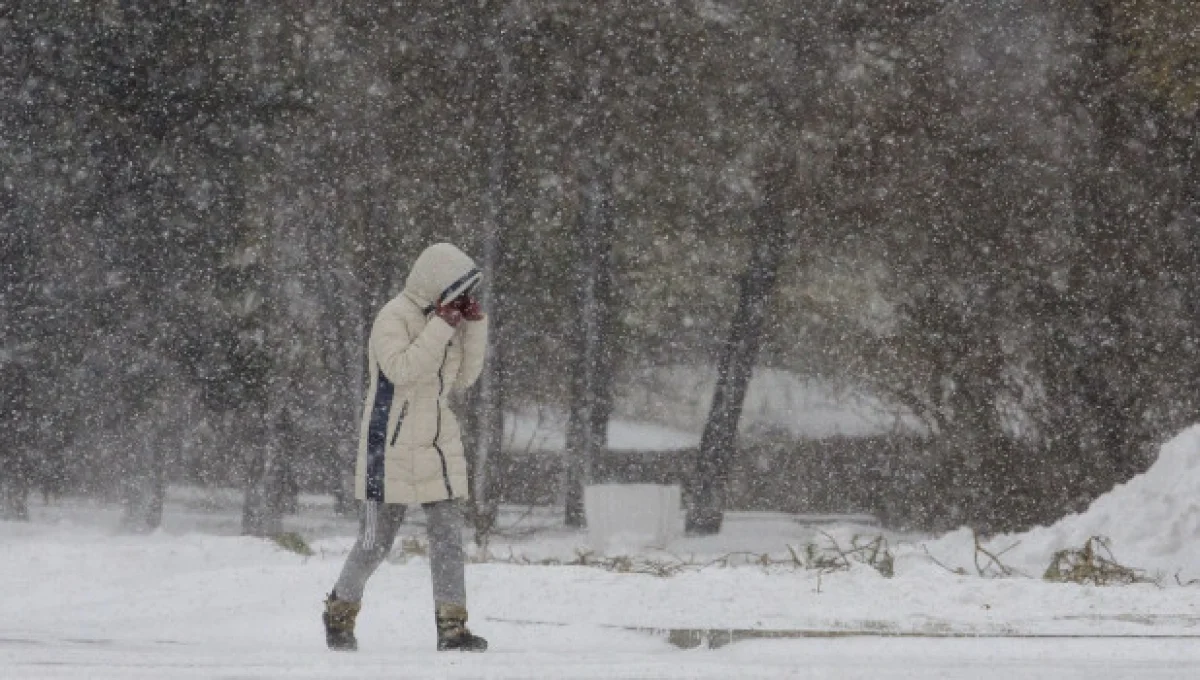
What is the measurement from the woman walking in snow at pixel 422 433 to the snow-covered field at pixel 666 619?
273mm

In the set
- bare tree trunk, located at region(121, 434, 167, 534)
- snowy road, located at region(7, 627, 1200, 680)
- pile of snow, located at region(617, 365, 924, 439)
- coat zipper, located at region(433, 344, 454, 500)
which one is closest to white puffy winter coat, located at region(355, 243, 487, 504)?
coat zipper, located at region(433, 344, 454, 500)

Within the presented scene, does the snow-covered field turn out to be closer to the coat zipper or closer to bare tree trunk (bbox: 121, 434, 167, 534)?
the coat zipper

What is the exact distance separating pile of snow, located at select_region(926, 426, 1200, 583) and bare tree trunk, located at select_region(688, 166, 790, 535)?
11.2 m

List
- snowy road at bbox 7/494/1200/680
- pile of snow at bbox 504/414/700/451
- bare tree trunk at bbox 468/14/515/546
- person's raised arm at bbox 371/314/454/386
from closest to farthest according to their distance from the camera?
snowy road at bbox 7/494/1200/680
person's raised arm at bbox 371/314/454/386
bare tree trunk at bbox 468/14/515/546
pile of snow at bbox 504/414/700/451

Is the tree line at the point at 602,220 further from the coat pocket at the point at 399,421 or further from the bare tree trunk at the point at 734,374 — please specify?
the coat pocket at the point at 399,421

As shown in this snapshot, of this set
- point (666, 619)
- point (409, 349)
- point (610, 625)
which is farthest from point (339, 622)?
point (666, 619)

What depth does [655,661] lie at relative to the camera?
707cm

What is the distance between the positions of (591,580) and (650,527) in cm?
915

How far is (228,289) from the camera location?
75.4ft

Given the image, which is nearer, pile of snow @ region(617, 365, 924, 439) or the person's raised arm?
the person's raised arm

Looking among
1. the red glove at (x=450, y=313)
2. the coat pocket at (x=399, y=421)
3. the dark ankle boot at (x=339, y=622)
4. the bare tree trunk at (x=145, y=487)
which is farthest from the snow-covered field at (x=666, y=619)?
the bare tree trunk at (x=145, y=487)

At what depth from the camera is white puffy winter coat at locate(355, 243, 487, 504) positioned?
23.6 feet

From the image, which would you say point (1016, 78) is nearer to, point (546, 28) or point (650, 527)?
point (546, 28)

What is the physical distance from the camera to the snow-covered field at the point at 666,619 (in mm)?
6836
